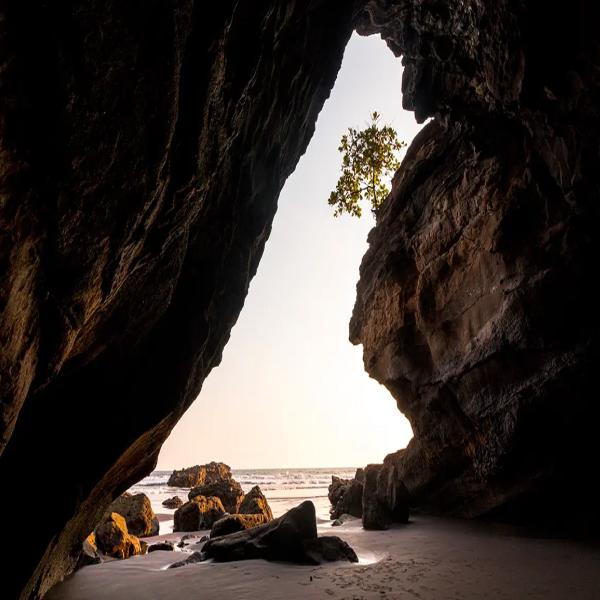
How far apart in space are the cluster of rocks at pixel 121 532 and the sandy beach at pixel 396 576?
6.02ft

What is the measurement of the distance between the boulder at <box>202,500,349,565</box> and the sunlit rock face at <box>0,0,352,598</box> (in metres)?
3.05

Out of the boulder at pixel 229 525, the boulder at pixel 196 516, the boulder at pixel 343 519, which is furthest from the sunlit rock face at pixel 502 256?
the boulder at pixel 196 516

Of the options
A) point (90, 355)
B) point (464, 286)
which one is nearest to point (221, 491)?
point (464, 286)

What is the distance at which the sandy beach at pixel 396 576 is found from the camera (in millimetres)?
5883

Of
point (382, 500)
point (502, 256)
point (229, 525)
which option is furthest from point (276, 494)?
point (502, 256)

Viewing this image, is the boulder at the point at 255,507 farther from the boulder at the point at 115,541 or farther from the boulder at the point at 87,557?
the boulder at the point at 87,557

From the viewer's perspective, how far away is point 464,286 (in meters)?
13.2

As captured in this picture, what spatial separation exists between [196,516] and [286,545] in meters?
11.0

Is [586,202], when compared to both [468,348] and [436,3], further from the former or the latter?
[436,3]

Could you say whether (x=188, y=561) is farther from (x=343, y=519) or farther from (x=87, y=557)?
(x=343, y=519)

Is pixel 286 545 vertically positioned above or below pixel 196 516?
above

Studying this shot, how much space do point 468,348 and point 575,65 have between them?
25.6ft

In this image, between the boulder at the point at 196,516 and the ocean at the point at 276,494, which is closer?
the boulder at the point at 196,516

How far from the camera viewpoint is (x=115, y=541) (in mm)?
12148
